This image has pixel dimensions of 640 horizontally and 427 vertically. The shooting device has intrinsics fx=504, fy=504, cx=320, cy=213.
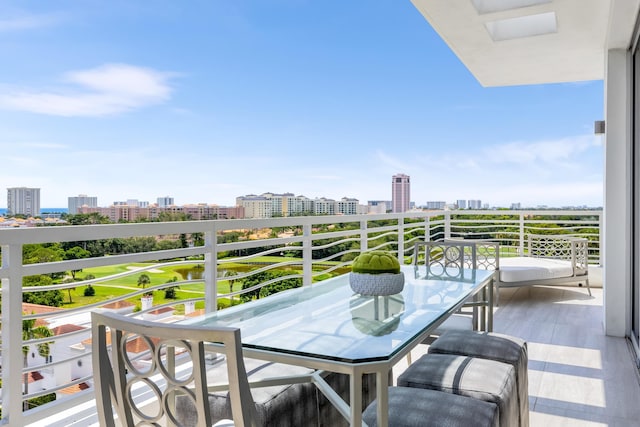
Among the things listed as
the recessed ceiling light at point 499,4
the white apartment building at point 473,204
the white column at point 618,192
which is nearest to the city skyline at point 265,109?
the white apartment building at point 473,204

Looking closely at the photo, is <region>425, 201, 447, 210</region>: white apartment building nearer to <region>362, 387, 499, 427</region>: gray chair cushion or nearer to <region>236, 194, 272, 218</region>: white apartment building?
<region>236, 194, 272, 218</region>: white apartment building

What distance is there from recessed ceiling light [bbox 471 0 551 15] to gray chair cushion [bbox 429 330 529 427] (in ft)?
7.75

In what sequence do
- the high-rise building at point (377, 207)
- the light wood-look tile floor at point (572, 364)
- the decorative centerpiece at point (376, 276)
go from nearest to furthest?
the decorative centerpiece at point (376, 276)
the light wood-look tile floor at point (572, 364)
the high-rise building at point (377, 207)

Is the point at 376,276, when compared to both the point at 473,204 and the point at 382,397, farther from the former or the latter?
the point at 473,204

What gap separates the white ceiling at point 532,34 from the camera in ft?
11.2

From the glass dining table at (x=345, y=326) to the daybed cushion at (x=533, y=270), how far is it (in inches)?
120

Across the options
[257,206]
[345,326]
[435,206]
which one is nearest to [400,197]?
[435,206]

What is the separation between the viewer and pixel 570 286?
617 cm

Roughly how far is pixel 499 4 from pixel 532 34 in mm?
708

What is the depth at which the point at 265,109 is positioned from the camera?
18.2 m

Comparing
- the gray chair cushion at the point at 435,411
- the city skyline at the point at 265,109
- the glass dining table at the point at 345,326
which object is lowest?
the gray chair cushion at the point at 435,411

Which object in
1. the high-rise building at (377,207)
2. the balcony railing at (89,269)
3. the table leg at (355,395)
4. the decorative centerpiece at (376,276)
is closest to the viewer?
the table leg at (355,395)

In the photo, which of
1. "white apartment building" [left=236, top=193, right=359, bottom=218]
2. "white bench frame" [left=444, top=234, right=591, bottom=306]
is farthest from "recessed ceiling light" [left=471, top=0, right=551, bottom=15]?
"white apartment building" [left=236, top=193, right=359, bottom=218]

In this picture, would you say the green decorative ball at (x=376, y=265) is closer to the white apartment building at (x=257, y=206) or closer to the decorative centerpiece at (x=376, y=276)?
the decorative centerpiece at (x=376, y=276)
